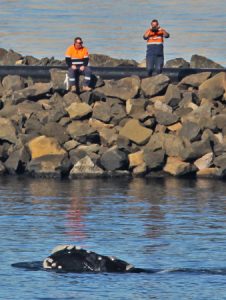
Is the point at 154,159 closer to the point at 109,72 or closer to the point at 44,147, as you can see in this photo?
the point at 44,147

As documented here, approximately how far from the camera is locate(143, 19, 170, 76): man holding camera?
134ft

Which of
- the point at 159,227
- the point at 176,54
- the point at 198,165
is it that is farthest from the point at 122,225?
the point at 176,54

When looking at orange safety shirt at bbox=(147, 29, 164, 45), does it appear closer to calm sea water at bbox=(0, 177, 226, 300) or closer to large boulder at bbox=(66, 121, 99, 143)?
large boulder at bbox=(66, 121, 99, 143)

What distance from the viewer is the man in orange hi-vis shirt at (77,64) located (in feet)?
135

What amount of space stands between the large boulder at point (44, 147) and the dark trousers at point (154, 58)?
4494mm

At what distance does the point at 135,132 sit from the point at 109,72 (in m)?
5.31

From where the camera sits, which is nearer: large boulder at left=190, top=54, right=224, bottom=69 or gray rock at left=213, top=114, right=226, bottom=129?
gray rock at left=213, top=114, right=226, bottom=129

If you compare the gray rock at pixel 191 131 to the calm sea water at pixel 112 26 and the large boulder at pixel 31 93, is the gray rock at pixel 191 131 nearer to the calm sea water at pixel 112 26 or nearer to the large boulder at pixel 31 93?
the large boulder at pixel 31 93

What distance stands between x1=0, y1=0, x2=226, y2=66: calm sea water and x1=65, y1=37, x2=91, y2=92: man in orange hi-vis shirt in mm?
13995

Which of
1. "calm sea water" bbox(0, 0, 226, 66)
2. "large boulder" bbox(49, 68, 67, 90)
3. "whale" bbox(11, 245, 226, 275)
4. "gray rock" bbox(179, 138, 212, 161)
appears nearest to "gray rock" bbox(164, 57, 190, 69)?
"calm sea water" bbox(0, 0, 226, 66)

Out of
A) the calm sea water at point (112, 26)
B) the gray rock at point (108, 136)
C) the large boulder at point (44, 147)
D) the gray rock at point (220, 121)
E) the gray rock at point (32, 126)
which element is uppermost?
the calm sea water at point (112, 26)

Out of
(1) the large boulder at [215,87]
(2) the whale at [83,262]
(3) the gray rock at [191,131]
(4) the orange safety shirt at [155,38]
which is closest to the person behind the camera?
(2) the whale at [83,262]

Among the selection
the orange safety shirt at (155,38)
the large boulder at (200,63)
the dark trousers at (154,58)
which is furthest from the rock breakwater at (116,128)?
the large boulder at (200,63)

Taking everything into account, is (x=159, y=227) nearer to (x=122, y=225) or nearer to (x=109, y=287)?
(x=122, y=225)
